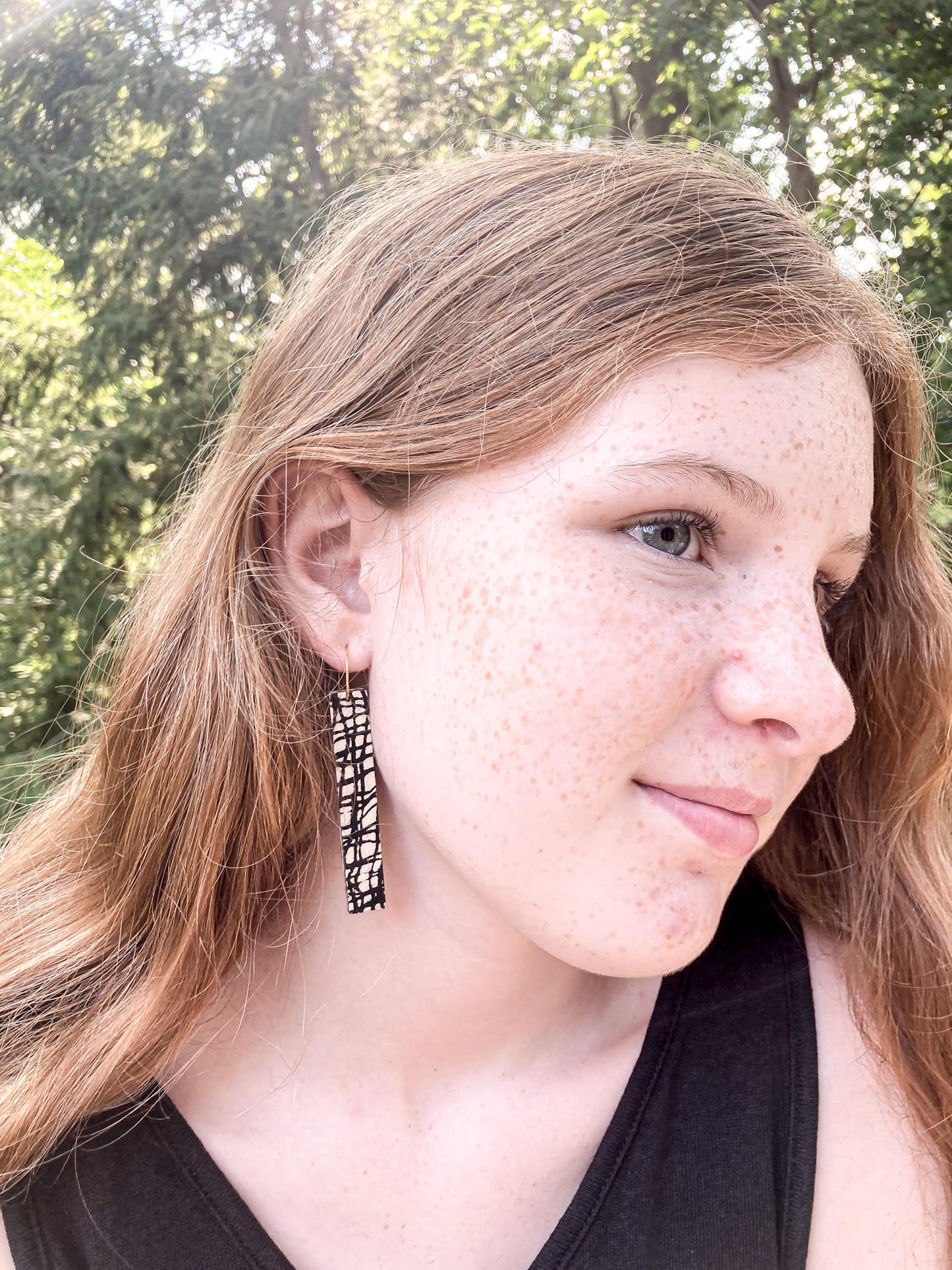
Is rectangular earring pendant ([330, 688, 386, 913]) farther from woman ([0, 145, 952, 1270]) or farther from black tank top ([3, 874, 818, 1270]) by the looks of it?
black tank top ([3, 874, 818, 1270])

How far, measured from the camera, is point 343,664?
144 cm

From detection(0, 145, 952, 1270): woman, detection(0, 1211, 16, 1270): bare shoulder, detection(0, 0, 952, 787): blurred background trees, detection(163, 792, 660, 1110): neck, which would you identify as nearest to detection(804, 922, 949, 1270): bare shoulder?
detection(0, 145, 952, 1270): woman

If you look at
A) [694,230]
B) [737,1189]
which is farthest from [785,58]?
[737,1189]

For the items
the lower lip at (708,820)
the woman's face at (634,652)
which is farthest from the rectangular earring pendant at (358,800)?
the lower lip at (708,820)

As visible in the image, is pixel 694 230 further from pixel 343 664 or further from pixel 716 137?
pixel 716 137

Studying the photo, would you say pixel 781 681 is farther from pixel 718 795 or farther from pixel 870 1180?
pixel 870 1180

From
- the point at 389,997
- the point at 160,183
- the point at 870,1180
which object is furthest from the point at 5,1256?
the point at 160,183

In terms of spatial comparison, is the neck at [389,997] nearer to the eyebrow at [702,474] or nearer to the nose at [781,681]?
the nose at [781,681]

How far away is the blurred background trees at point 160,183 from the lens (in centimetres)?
357

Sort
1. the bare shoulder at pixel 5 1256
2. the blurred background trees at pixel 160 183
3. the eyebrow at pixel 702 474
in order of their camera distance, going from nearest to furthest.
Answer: the eyebrow at pixel 702 474 < the bare shoulder at pixel 5 1256 < the blurred background trees at pixel 160 183

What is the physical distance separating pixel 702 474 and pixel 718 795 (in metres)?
0.43

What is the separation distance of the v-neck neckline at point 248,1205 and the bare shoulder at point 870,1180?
301 mm

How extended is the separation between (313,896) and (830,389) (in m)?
1.14

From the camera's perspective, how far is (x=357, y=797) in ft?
4.70
